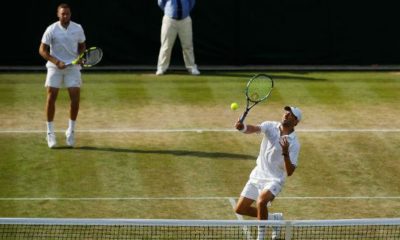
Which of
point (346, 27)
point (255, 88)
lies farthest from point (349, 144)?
point (346, 27)

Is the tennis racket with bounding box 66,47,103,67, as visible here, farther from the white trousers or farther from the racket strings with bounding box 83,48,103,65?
the white trousers

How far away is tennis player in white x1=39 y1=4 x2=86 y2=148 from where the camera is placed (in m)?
16.7

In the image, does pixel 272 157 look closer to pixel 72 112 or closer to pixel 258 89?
pixel 258 89

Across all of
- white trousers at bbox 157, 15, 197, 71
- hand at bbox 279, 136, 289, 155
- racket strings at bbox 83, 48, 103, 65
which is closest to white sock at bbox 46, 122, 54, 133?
racket strings at bbox 83, 48, 103, 65

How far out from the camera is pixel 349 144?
1734 centimetres

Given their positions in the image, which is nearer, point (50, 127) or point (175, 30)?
point (50, 127)

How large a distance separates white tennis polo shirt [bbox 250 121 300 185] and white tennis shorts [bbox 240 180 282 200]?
5 centimetres

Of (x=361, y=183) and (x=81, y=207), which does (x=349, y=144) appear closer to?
(x=361, y=183)

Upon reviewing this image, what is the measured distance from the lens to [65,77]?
1677 centimetres

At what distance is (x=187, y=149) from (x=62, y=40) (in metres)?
2.43

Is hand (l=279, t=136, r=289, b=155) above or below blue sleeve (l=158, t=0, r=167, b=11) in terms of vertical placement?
above

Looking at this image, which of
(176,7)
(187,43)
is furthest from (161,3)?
(187,43)

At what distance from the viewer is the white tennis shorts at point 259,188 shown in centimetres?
1254

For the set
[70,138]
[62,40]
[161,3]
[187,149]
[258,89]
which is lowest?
[187,149]
